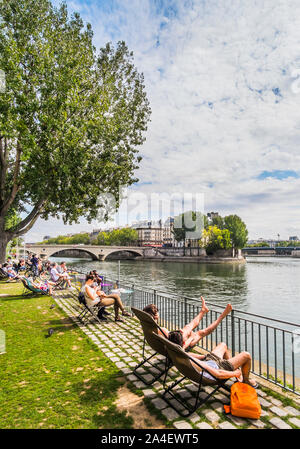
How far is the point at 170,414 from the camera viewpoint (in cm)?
341

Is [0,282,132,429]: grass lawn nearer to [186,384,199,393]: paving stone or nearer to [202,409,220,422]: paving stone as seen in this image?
[202,409,220,422]: paving stone

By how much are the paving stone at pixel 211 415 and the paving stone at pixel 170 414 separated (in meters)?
0.36

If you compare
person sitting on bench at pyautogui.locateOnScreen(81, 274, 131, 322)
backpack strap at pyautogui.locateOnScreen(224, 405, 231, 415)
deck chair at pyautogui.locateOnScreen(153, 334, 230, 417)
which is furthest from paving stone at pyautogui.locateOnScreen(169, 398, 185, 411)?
person sitting on bench at pyautogui.locateOnScreen(81, 274, 131, 322)

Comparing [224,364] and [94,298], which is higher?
[94,298]

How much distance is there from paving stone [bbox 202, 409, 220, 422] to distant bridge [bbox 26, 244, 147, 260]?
54393 mm

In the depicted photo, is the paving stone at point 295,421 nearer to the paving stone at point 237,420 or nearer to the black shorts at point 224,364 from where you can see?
the paving stone at point 237,420

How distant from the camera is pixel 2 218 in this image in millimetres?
14539

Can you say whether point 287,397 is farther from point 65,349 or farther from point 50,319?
point 50,319

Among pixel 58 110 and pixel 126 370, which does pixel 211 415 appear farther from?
pixel 58 110

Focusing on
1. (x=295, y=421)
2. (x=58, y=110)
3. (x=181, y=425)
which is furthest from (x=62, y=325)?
(x=58, y=110)

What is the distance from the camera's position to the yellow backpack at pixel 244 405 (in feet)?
10.8

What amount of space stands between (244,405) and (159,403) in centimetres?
108
